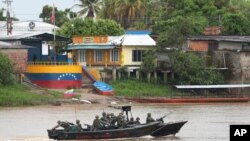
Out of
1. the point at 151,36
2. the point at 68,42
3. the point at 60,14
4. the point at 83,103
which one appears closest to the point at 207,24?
the point at 151,36

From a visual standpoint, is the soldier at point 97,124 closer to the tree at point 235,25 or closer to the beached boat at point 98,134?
the beached boat at point 98,134

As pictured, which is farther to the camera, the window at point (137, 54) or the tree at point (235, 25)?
the tree at point (235, 25)

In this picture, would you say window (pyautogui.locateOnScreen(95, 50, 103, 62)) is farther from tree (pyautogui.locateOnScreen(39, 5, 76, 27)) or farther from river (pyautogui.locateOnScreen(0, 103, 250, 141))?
tree (pyautogui.locateOnScreen(39, 5, 76, 27))

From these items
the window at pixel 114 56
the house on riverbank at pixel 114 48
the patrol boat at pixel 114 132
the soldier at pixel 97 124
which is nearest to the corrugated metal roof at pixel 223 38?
the house on riverbank at pixel 114 48

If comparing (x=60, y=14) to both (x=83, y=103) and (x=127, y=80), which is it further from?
(x=83, y=103)

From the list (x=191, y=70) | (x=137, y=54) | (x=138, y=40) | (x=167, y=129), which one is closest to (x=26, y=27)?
(x=138, y=40)

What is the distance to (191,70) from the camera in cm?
6531

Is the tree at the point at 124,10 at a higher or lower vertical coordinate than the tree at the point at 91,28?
higher

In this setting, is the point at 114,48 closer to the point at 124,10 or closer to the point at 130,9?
the point at 130,9

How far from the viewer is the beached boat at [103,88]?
61312mm

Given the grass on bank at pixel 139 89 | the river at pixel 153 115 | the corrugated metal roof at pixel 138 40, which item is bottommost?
the river at pixel 153 115

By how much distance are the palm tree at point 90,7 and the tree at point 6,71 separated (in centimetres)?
3198

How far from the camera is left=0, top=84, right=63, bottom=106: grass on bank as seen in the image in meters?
55.3

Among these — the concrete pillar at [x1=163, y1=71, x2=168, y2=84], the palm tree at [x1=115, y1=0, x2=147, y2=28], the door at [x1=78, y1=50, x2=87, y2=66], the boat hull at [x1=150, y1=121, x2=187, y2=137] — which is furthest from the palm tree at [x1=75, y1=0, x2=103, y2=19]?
the boat hull at [x1=150, y1=121, x2=187, y2=137]
